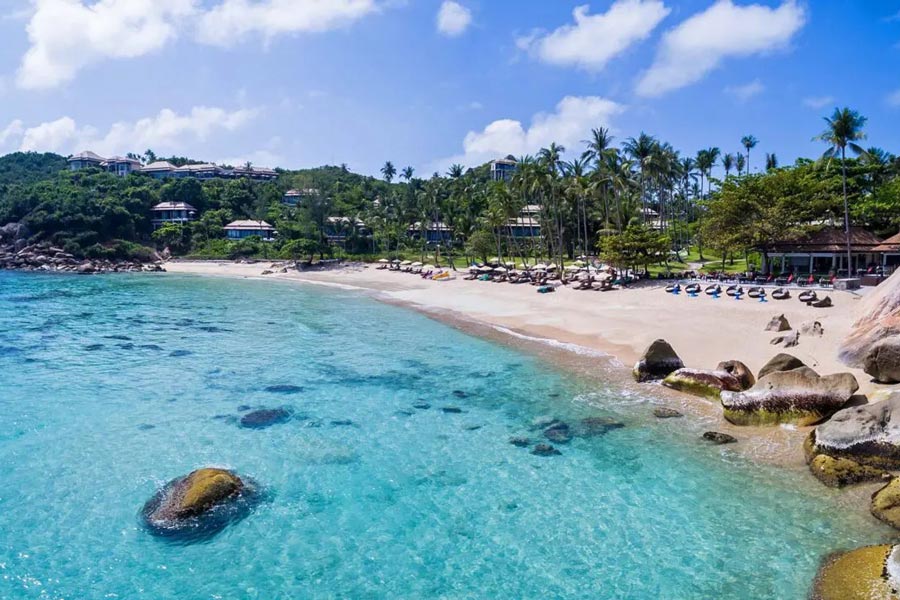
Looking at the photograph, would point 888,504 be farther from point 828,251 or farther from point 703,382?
point 828,251

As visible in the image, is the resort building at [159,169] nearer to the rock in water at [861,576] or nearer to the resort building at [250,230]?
Result: the resort building at [250,230]

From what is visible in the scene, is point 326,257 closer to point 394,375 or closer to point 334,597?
point 394,375

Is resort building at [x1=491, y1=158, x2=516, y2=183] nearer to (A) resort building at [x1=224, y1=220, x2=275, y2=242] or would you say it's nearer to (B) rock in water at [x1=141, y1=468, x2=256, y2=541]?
(A) resort building at [x1=224, y1=220, x2=275, y2=242]

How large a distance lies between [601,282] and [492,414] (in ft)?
92.1

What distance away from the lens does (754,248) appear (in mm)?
45969

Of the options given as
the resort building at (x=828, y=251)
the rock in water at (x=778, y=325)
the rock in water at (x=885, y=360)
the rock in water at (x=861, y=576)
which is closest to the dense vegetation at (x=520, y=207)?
the resort building at (x=828, y=251)

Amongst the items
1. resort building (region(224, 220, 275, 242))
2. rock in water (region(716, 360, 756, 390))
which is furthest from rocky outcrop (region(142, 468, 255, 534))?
resort building (region(224, 220, 275, 242))

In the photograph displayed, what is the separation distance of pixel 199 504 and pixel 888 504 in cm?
1470

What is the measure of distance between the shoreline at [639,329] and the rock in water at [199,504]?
42.7 feet

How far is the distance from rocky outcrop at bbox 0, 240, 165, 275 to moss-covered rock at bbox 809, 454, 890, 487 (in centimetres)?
8899

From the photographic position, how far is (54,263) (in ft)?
279

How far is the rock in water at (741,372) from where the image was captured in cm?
1931

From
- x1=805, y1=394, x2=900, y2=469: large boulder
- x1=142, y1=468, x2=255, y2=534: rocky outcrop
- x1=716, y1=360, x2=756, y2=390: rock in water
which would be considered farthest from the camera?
x1=716, y1=360, x2=756, y2=390: rock in water

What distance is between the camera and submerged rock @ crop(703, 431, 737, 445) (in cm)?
1590
